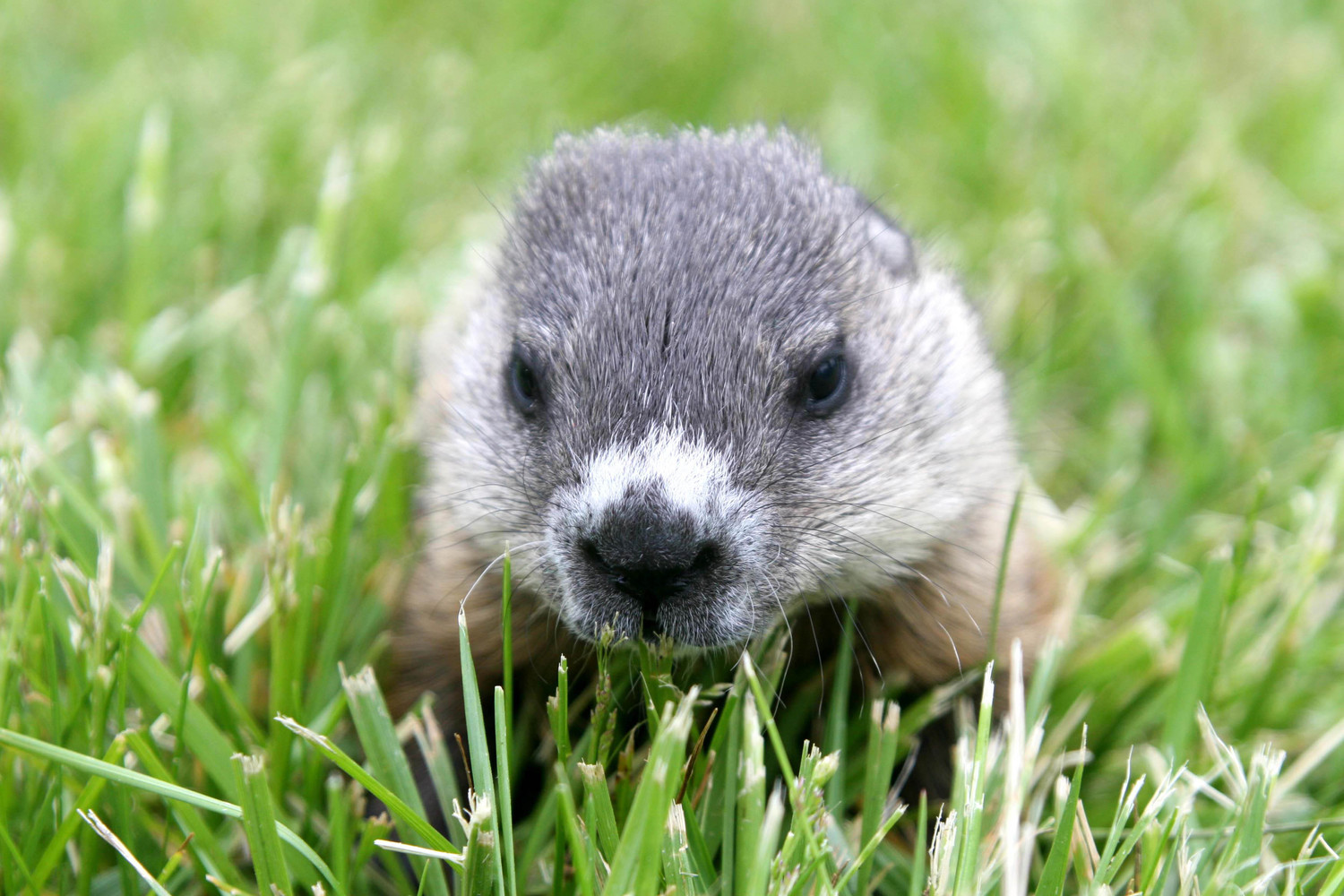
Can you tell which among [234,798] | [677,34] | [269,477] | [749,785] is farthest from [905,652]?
[677,34]

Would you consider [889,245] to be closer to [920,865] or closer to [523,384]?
[523,384]

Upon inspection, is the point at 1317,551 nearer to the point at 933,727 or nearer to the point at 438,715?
the point at 933,727

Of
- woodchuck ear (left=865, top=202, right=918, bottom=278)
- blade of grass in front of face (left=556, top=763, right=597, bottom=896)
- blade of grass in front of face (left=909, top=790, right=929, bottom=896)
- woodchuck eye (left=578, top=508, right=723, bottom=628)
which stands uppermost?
woodchuck ear (left=865, top=202, right=918, bottom=278)

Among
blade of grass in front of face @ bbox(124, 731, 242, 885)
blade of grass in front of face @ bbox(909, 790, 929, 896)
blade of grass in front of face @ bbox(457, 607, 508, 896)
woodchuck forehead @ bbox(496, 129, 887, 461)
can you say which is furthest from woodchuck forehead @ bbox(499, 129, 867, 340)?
blade of grass in front of face @ bbox(124, 731, 242, 885)

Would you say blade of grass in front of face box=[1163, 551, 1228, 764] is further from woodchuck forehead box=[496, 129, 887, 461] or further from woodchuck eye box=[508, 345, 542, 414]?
woodchuck eye box=[508, 345, 542, 414]

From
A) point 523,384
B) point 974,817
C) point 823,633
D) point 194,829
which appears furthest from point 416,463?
point 974,817

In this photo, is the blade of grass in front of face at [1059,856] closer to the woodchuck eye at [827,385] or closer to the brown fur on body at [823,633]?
the brown fur on body at [823,633]

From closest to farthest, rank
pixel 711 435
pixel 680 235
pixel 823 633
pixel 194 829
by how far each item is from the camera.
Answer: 1. pixel 194 829
2. pixel 711 435
3. pixel 680 235
4. pixel 823 633

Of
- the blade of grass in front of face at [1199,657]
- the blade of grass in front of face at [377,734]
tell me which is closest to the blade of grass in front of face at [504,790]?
the blade of grass in front of face at [377,734]
